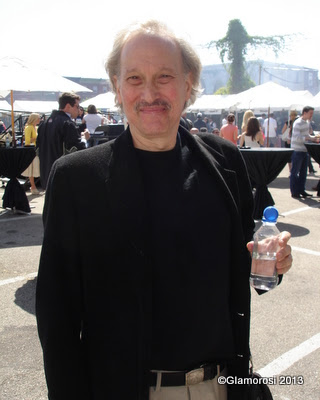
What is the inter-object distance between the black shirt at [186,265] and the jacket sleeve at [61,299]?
26 centimetres

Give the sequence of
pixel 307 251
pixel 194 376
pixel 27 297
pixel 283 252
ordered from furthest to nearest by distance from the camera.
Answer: pixel 307 251 < pixel 27 297 < pixel 283 252 < pixel 194 376

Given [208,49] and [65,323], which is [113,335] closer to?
[65,323]

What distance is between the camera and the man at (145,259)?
142cm

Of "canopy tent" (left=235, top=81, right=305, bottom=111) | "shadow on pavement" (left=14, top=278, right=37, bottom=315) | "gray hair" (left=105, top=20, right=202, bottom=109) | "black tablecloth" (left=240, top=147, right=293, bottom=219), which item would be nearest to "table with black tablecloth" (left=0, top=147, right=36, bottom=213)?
"shadow on pavement" (left=14, top=278, right=37, bottom=315)

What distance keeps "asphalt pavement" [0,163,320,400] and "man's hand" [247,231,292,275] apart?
5.05ft

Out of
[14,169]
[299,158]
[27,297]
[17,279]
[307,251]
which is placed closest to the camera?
[27,297]

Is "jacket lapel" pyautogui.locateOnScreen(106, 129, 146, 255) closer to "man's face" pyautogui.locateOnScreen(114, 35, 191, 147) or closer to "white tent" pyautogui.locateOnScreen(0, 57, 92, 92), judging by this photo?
"man's face" pyautogui.locateOnScreen(114, 35, 191, 147)

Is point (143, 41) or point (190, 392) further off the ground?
point (143, 41)

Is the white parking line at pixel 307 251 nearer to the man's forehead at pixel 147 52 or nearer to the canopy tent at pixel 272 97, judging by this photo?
the man's forehead at pixel 147 52

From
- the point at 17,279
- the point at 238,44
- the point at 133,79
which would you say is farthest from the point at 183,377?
the point at 238,44

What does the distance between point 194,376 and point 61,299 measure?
53cm

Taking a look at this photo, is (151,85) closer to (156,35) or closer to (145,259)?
(156,35)

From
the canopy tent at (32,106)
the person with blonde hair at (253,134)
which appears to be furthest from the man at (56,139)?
the canopy tent at (32,106)

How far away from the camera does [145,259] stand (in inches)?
56.2
